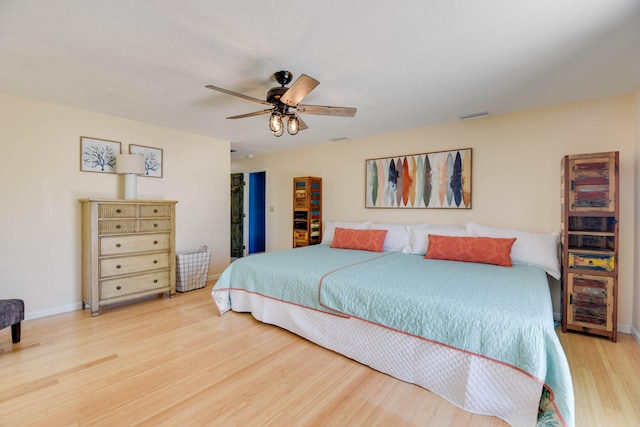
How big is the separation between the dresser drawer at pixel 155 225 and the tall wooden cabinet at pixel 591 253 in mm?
4243

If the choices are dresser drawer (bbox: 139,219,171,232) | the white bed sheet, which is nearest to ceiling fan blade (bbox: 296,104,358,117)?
the white bed sheet

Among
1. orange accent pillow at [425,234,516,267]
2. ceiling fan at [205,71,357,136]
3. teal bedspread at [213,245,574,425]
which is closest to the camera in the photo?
teal bedspread at [213,245,574,425]

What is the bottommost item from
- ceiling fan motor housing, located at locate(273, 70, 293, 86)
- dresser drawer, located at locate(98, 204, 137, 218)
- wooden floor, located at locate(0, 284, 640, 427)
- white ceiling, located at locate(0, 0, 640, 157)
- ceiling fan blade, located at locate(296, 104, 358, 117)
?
wooden floor, located at locate(0, 284, 640, 427)

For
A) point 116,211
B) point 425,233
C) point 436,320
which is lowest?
point 436,320

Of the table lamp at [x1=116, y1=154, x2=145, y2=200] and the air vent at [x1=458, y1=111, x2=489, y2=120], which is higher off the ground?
the air vent at [x1=458, y1=111, x2=489, y2=120]

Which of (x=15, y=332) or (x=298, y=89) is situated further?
(x=15, y=332)

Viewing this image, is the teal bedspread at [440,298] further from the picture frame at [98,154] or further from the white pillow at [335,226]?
the picture frame at [98,154]

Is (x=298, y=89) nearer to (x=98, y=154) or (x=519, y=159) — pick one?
(x=519, y=159)

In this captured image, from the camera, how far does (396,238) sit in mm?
3629

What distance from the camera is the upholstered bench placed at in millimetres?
2143

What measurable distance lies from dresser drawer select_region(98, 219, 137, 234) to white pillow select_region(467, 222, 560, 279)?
4121 millimetres

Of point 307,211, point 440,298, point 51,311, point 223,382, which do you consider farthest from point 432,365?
point 51,311

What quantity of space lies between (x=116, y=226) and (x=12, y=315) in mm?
1116

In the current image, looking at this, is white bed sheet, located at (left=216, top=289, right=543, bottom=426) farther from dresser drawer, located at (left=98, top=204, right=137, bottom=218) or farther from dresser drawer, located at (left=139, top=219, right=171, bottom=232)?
dresser drawer, located at (left=98, top=204, right=137, bottom=218)
